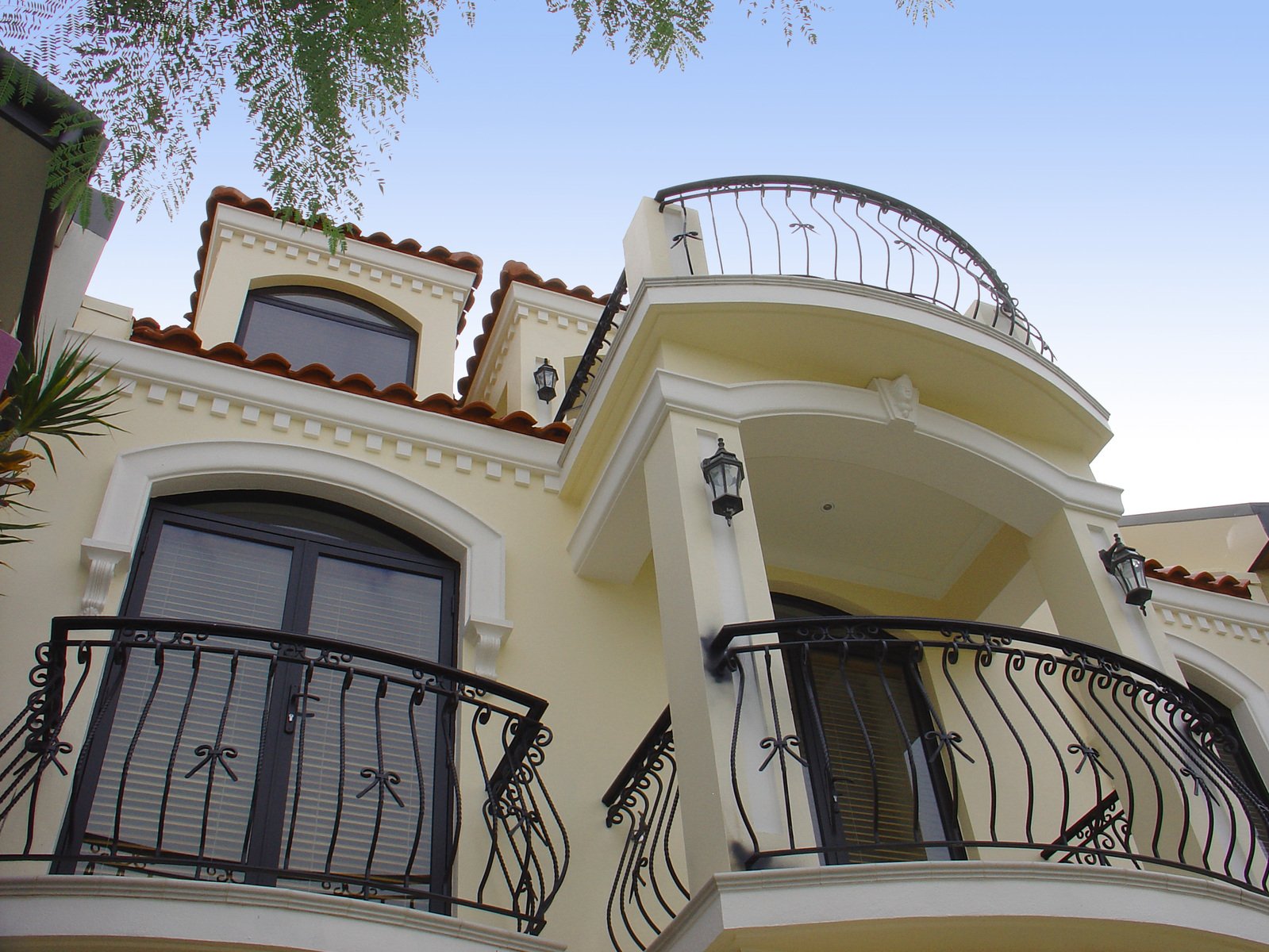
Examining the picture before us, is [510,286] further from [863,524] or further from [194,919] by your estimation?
[194,919]

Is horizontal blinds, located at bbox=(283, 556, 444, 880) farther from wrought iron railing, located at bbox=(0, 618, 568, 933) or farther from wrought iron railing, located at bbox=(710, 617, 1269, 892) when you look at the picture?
wrought iron railing, located at bbox=(710, 617, 1269, 892)

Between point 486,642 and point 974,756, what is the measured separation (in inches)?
139

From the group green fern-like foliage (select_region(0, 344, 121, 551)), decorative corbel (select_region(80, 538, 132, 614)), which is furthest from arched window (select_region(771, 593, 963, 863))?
green fern-like foliage (select_region(0, 344, 121, 551))

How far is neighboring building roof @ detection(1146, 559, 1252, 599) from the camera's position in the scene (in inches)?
391

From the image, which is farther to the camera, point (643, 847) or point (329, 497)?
point (329, 497)

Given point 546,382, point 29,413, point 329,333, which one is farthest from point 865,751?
Answer: point 329,333

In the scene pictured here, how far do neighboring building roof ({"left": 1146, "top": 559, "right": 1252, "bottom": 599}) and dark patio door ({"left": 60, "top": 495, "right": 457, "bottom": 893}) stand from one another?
6.20 m

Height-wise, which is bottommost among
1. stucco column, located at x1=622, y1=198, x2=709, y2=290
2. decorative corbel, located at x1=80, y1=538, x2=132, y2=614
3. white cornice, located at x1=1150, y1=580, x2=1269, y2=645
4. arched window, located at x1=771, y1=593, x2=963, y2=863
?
arched window, located at x1=771, y1=593, x2=963, y2=863

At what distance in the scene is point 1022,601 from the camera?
28.6ft

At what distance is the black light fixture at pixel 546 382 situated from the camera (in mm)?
10961

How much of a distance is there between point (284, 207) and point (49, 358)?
141 inches

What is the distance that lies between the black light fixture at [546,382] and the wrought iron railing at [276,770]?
461 centimetres

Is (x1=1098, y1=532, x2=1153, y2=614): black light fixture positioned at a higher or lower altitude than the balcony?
higher

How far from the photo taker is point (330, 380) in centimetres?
805
